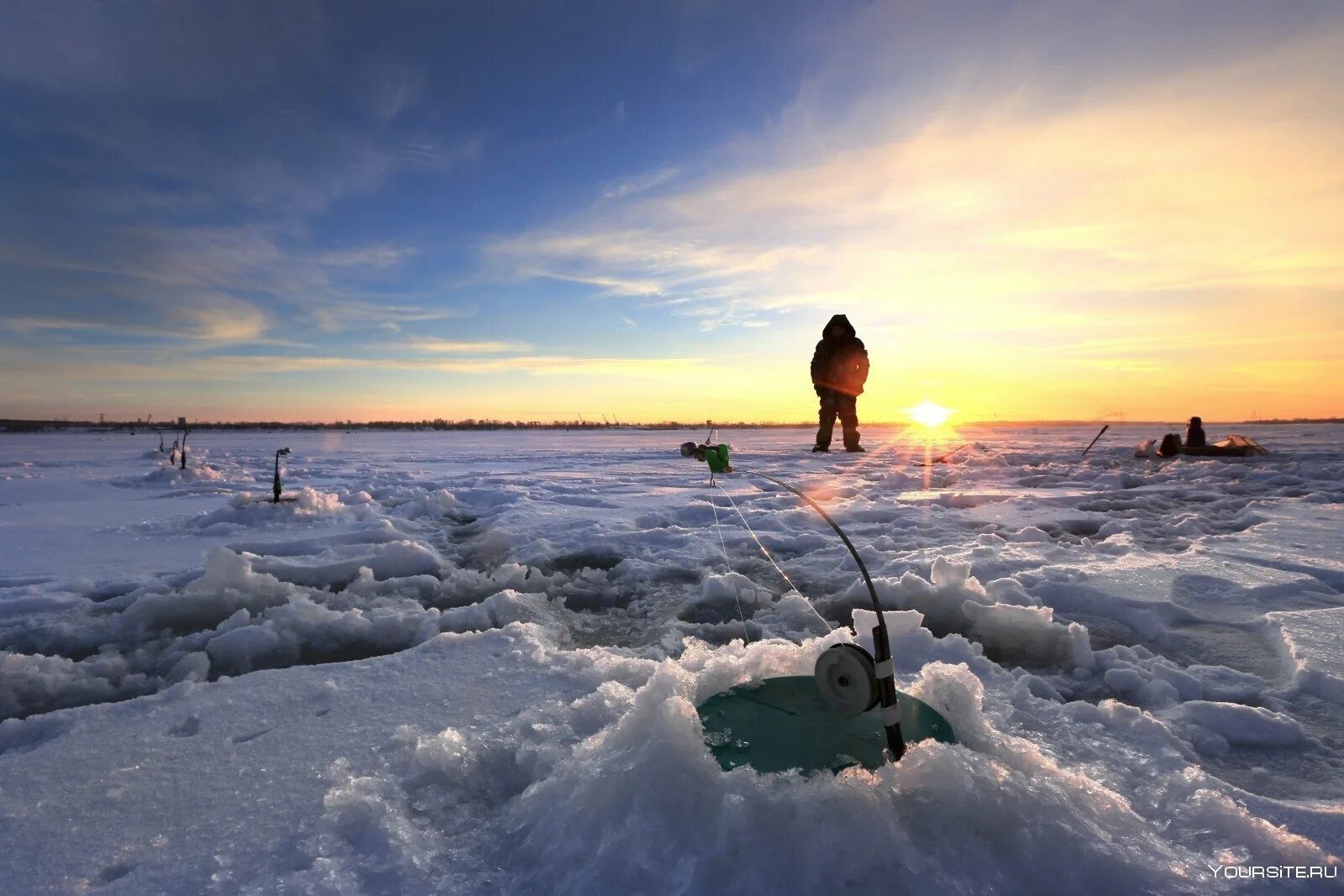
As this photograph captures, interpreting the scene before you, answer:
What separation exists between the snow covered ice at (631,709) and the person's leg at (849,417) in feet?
56.8

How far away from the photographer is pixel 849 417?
25.1 metres

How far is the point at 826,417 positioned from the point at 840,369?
2.61 meters

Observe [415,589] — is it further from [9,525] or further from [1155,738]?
[9,525]

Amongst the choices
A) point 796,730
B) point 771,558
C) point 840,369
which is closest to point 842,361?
point 840,369

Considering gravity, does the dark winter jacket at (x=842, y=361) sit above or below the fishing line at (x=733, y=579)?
above

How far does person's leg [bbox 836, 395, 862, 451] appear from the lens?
24828 mm

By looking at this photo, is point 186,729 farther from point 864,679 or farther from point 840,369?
point 840,369

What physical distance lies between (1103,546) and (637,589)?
5270 millimetres

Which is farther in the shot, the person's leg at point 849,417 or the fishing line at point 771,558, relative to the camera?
the person's leg at point 849,417

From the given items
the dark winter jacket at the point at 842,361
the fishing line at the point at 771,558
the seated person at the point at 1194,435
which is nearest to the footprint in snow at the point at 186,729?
the fishing line at the point at 771,558

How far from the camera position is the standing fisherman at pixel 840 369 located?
2377cm

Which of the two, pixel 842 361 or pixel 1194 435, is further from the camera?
pixel 842 361

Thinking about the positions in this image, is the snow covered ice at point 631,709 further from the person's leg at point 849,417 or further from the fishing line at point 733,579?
the person's leg at point 849,417

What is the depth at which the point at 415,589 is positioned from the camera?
17.8ft
